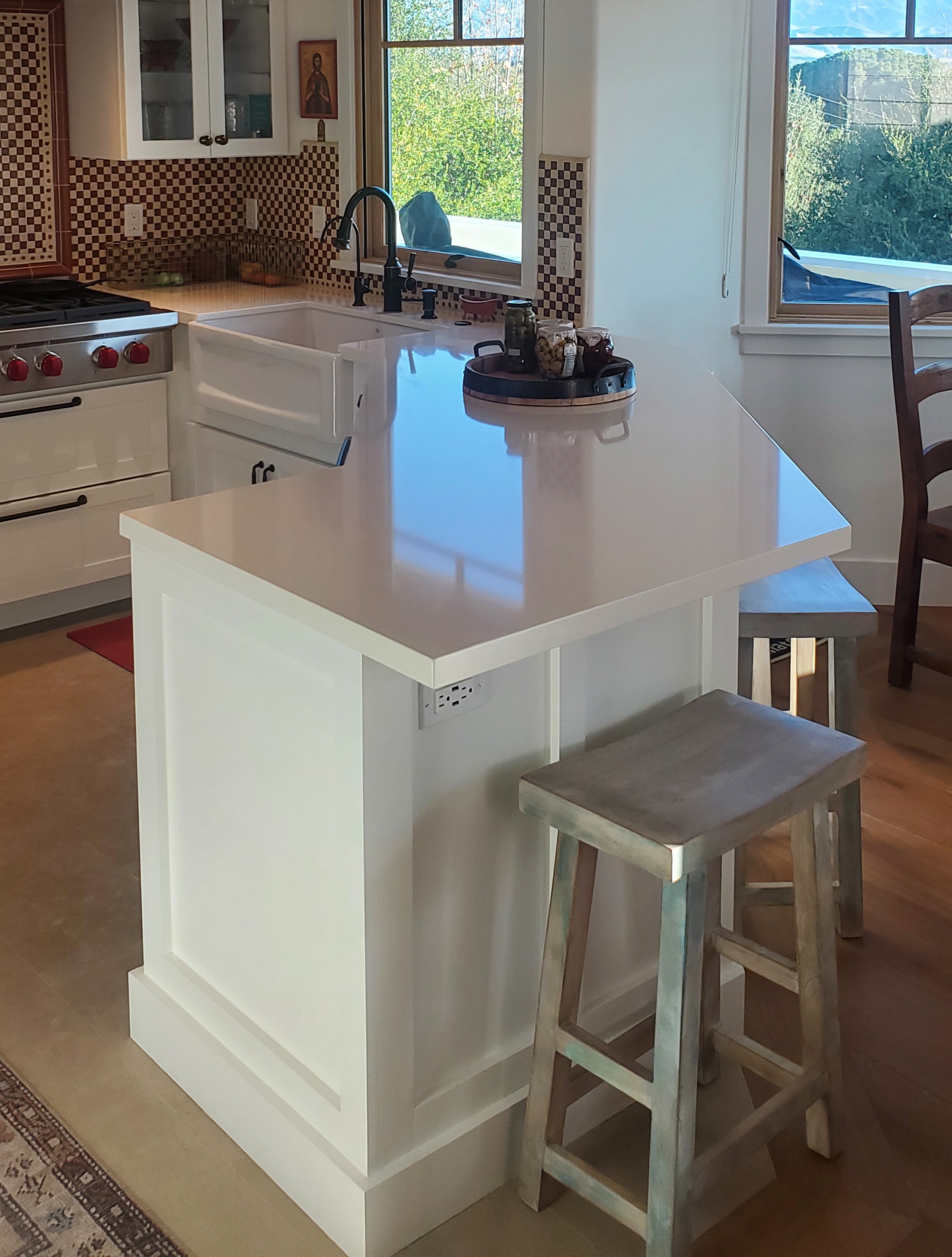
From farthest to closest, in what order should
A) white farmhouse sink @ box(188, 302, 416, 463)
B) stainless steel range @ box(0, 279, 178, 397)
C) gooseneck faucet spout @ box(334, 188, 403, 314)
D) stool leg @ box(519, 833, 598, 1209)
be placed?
gooseneck faucet spout @ box(334, 188, 403, 314)
stainless steel range @ box(0, 279, 178, 397)
white farmhouse sink @ box(188, 302, 416, 463)
stool leg @ box(519, 833, 598, 1209)

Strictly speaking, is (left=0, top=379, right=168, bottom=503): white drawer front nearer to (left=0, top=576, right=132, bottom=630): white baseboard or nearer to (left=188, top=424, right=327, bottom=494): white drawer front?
(left=188, top=424, right=327, bottom=494): white drawer front

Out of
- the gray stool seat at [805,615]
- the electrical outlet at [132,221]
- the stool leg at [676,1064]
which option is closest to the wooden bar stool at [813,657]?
the gray stool seat at [805,615]

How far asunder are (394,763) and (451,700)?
12 cm

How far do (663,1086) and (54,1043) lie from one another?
1.18m

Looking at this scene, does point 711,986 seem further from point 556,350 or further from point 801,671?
point 556,350

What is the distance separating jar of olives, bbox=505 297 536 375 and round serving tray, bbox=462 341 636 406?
0.03 metres

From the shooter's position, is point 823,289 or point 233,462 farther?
point 823,289

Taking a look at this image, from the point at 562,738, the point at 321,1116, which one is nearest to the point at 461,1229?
the point at 321,1116

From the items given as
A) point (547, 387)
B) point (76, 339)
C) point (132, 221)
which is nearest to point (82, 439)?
point (76, 339)

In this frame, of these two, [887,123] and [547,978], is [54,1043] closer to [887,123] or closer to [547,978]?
[547,978]

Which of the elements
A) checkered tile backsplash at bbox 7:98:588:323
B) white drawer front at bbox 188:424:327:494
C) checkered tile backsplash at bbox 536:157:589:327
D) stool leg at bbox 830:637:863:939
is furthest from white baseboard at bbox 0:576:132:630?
stool leg at bbox 830:637:863:939

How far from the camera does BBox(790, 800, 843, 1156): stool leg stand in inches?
74.3

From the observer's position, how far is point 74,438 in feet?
13.1

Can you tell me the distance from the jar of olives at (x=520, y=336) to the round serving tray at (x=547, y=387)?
0.09ft
